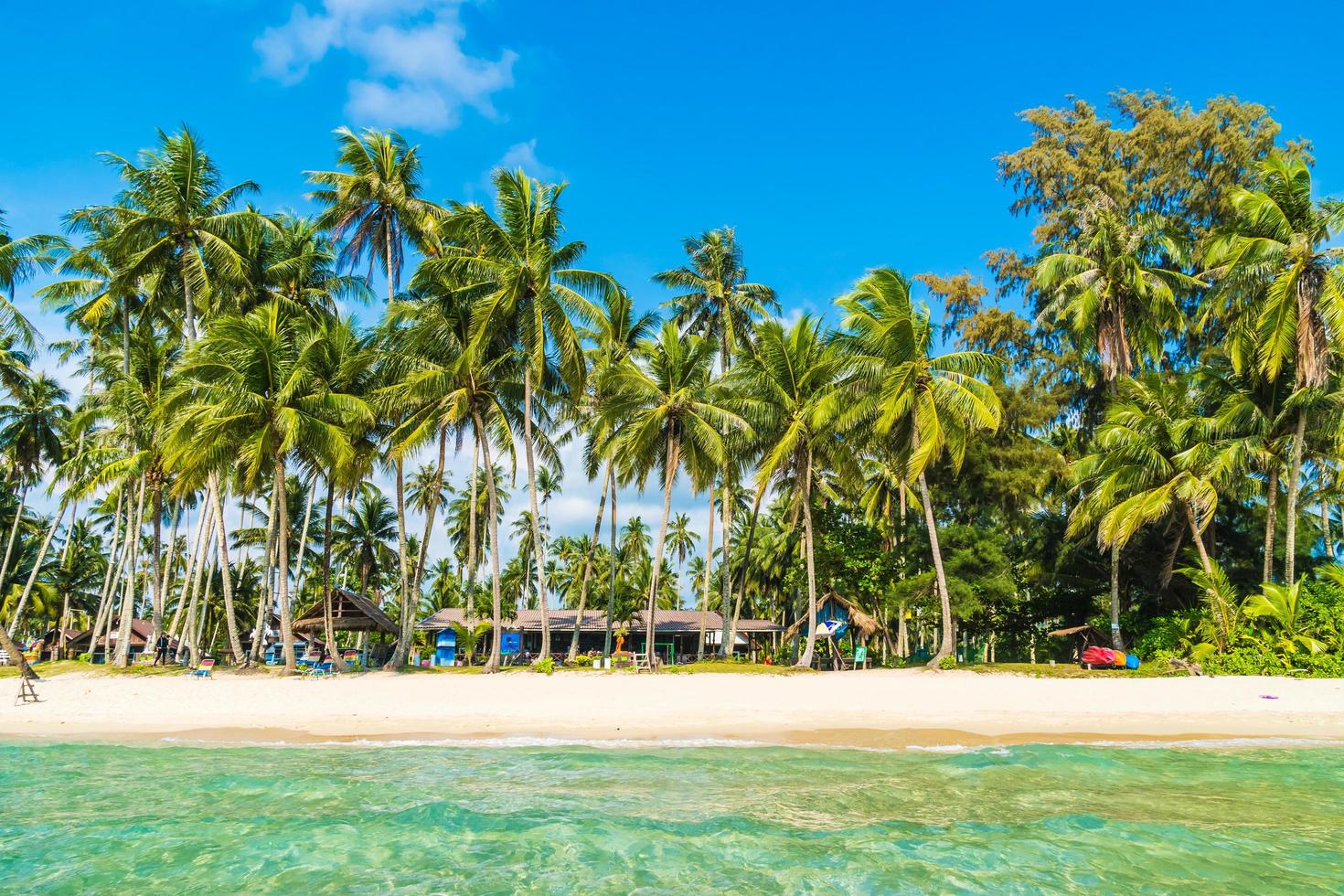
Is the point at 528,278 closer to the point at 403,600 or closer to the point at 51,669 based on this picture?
the point at 403,600

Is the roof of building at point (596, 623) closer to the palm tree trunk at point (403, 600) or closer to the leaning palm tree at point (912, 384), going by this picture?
the palm tree trunk at point (403, 600)

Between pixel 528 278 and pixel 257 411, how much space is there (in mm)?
8443

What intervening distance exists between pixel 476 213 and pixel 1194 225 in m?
24.7

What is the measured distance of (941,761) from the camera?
10.9 meters

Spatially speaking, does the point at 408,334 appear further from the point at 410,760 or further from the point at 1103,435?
the point at 1103,435

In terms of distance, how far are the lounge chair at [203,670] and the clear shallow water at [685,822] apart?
1145 centimetres

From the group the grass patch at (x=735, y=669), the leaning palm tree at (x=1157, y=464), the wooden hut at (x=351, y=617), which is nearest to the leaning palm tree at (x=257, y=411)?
the wooden hut at (x=351, y=617)

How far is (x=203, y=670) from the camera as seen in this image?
2269 centimetres

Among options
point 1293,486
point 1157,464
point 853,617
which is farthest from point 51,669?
point 1293,486

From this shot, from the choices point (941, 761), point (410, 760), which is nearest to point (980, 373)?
point (941, 761)

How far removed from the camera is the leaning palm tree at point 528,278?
2378cm

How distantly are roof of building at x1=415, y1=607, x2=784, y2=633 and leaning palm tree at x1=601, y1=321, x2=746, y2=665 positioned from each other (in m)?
10.5

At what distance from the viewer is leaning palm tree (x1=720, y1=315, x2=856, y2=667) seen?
24188mm

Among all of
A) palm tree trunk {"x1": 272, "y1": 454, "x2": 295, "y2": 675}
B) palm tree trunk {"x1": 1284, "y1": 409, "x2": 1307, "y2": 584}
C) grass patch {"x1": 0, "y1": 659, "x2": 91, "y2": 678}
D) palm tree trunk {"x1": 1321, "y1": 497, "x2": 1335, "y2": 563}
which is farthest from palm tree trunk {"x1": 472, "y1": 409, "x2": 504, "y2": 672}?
palm tree trunk {"x1": 1321, "y1": 497, "x2": 1335, "y2": 563}
